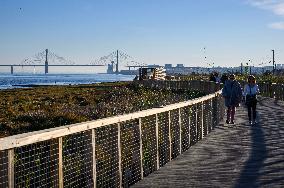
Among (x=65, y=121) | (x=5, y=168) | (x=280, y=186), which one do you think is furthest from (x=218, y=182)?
(x=65, y=121)

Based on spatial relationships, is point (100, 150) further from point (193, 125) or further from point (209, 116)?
point (209, 116)

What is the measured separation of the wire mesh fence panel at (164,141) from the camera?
11141mm

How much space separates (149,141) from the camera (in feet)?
36.8

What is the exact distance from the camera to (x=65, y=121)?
21625 millimetres

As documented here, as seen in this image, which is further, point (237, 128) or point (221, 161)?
point (237, 128)

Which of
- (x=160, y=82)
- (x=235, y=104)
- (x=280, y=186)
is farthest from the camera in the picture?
(x=160, y=82)

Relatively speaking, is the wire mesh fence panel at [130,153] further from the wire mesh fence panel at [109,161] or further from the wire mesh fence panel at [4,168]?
the wire mesh fence panel at [4,168]

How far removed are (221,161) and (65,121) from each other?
11.6 meters

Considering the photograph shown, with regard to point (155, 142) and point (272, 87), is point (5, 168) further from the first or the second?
point (272, 87)

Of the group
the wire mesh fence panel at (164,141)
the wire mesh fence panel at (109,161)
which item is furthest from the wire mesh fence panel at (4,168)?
the wire mesh fence panel at (164,141)

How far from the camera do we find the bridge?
674cm

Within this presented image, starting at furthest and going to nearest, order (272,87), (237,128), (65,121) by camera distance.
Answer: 1. (272,87)
2. (65,121)
3. (237,128)

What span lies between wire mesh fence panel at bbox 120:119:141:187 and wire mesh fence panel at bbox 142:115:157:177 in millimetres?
615

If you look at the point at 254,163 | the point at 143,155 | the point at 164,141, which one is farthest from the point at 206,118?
the point at 254,163
